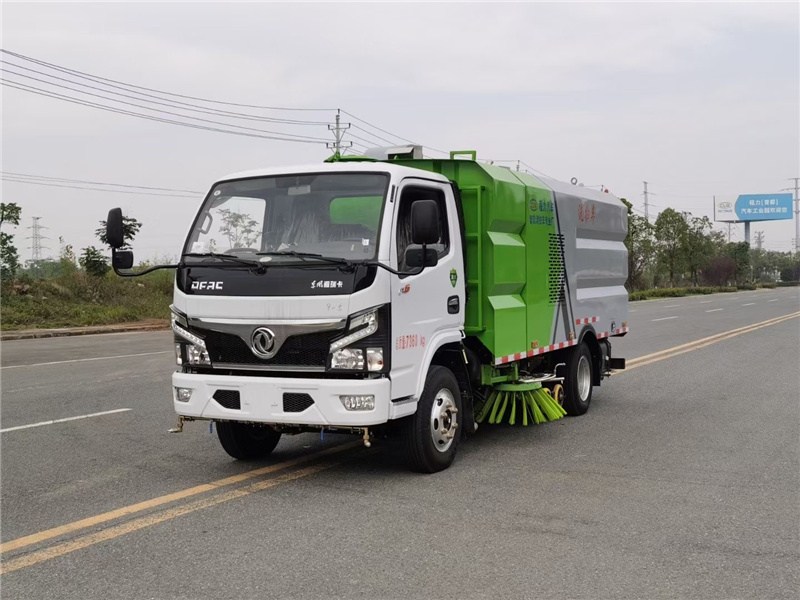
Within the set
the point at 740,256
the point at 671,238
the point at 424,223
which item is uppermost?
the point at 671,238

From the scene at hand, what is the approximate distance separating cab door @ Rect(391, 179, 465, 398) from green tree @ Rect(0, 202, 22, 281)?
22758 mm

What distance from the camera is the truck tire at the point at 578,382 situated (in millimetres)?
9125

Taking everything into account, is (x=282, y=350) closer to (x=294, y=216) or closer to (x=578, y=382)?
(x=294, y=216)

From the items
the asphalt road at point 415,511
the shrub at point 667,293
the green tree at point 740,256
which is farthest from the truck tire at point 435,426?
the green tree at point 740,256

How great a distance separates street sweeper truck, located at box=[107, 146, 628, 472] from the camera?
5617 millimetres

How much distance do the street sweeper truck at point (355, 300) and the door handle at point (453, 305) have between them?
0.07 ft

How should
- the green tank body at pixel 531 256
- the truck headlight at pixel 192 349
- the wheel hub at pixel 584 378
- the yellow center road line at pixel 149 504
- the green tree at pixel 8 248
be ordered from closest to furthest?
the yellow center road line at pixel 149 504 < the truck headlight at pixel 192 349 < the green tank body at pixel 531 256 < the wheel hub at pixel 584 378 < the green tree at pixel 8 248

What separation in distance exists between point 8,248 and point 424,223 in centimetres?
2373

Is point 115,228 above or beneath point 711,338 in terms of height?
above

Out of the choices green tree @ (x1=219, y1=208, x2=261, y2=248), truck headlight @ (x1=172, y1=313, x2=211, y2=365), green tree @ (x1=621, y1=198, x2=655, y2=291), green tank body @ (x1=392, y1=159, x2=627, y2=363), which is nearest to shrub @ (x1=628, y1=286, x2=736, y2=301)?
green tree @ (x1=621, y1=198, x2=655, y2=291)

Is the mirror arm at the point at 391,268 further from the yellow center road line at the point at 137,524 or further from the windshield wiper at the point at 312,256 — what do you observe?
the yellow center road line at the point at 137,524

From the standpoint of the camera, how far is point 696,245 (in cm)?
6706

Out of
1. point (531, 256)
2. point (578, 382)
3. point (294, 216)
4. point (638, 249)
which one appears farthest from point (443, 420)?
point (638, 249)

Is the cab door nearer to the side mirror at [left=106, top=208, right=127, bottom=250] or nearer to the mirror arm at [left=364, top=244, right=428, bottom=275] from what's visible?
the mirror arm at [left=364, top=244, right=428, bottom=275]
